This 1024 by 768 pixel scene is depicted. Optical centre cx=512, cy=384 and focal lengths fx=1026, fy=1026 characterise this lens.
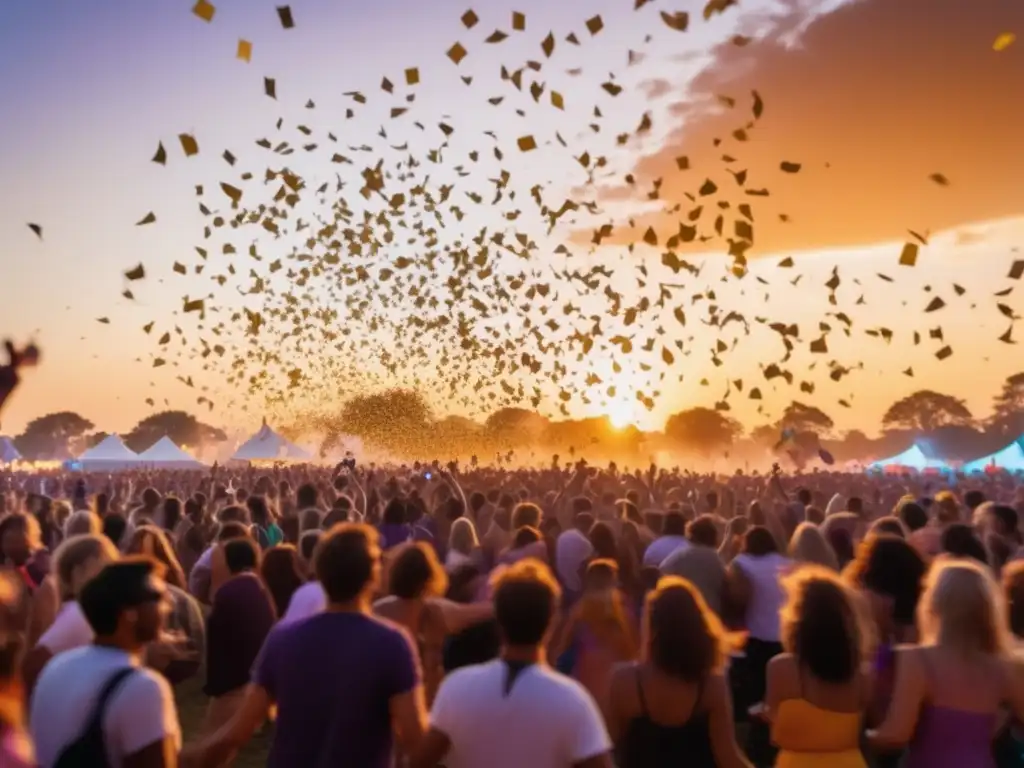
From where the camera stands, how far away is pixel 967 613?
4.19 m

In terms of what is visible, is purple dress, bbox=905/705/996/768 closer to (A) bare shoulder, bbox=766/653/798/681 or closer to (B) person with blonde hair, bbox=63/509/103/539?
(A) bare shoulder, bbox=766/653/798/681

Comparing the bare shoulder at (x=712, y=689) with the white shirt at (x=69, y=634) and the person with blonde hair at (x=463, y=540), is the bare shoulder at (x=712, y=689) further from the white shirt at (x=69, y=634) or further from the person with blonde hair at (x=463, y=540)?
the person with blonde hair at (x=463, y=540)

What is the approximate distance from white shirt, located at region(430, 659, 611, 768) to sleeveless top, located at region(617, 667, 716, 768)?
1.63 feet

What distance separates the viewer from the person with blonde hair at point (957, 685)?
4.15 meters

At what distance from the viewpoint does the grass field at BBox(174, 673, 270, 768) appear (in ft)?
29.1

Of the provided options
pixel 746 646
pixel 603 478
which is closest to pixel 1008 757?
pixel 746 646

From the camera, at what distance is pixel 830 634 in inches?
161

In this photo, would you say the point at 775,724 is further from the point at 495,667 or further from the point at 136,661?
the point at 136,661

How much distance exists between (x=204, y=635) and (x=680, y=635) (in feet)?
13.0

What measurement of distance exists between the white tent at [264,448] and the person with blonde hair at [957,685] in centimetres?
4812

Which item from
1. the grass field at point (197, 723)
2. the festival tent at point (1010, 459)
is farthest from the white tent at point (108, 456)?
the grass field at point (197, 723)

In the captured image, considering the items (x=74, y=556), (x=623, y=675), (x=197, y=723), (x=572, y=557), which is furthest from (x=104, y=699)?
(x=197, y=723)

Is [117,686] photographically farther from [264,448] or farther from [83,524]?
[264,448]

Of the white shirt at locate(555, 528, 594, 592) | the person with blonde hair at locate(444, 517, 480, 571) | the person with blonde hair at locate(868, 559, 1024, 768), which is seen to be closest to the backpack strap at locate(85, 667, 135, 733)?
the person with blonde hair at locate(868, 559, 1024, 768)
